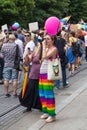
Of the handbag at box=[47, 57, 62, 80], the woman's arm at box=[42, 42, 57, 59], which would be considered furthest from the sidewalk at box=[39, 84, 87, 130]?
the woman's arm at box=[42, 42, 57, 59]

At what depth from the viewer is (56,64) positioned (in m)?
8.32

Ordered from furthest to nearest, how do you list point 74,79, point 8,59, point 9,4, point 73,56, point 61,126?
point 9,4 → point 73,56 → point 74,79 → point 8,59 → point 61,126

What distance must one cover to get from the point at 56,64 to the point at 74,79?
645 cm

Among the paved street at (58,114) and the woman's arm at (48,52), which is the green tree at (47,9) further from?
the woman's arm at (48,52)

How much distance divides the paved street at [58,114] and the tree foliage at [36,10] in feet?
78.8

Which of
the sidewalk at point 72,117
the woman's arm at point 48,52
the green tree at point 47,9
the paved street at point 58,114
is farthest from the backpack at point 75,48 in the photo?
the green tree at point 47,9

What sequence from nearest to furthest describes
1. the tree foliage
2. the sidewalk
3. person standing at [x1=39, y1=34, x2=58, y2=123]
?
the sidewalk < person standing at [x1=39, y1=34, x2=58, y2=123] < the tree foliage

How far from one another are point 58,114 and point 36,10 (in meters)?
36.7

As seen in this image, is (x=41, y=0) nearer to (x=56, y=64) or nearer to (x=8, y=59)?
(x=8, y=59)

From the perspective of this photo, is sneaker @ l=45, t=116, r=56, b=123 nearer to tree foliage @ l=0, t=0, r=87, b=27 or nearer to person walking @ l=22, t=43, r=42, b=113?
person walking @ l=22, t=43, r=42, b=113

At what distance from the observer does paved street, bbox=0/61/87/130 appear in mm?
8109

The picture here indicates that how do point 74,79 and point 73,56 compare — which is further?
point 73,56

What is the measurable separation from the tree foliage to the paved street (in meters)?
24.0

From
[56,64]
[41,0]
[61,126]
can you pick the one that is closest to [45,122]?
[61,126]
